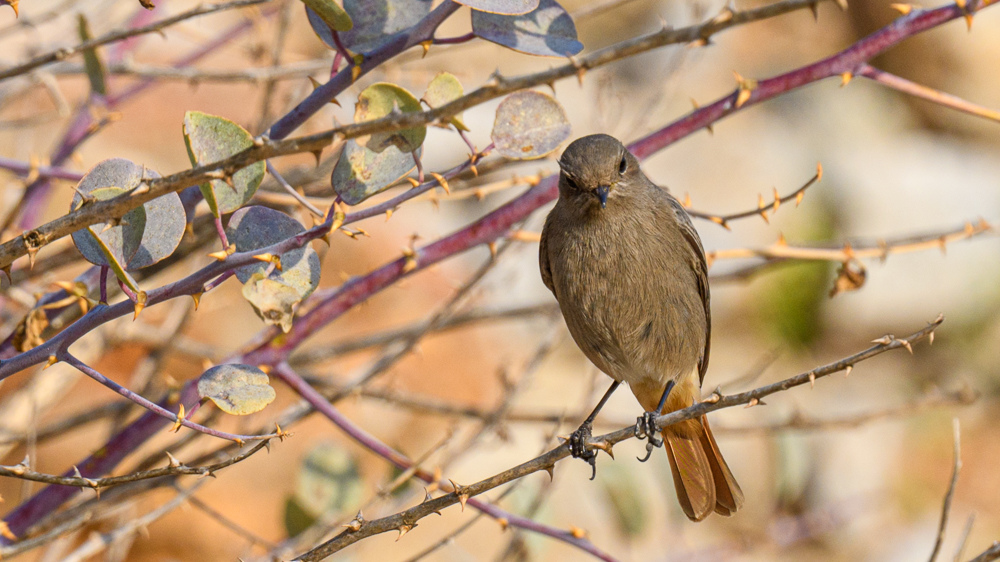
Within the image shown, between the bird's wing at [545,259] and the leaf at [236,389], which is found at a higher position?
the leaf at [236,389]

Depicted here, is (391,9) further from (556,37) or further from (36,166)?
(36,166)

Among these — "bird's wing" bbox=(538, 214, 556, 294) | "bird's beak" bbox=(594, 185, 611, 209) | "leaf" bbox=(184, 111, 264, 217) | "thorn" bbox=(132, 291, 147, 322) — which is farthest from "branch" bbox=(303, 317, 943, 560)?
"bird's wing" bbox=(538, 214, 556, 294)

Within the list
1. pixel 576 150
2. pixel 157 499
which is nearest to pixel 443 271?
pixel 157 499

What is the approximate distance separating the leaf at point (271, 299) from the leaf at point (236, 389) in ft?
0.42

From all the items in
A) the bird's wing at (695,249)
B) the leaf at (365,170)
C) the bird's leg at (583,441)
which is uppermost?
the leaf at (365,170)

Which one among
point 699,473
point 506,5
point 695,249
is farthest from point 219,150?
point 699,473

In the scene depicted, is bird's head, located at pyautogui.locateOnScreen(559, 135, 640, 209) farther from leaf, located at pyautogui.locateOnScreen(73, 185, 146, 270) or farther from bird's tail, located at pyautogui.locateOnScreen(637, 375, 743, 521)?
leaf, located at pyautogui.locateOnScreen(73, 185, 146, 270)

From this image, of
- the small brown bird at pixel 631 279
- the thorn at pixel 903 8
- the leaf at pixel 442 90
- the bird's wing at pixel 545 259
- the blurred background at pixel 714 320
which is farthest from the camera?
the blurred background at pixel 714 320

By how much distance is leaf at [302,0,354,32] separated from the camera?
5.72 feet

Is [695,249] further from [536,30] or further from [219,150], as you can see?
[219,150]

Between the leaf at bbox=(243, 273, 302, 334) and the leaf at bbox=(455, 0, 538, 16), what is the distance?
637 millimetres

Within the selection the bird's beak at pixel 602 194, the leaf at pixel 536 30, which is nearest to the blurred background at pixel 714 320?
the bird's beak at pixel 602 194

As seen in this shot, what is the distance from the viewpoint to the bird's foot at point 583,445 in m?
3.18

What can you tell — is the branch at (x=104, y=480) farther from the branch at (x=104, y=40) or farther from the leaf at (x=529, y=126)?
the branch at (x=104, y=40)
